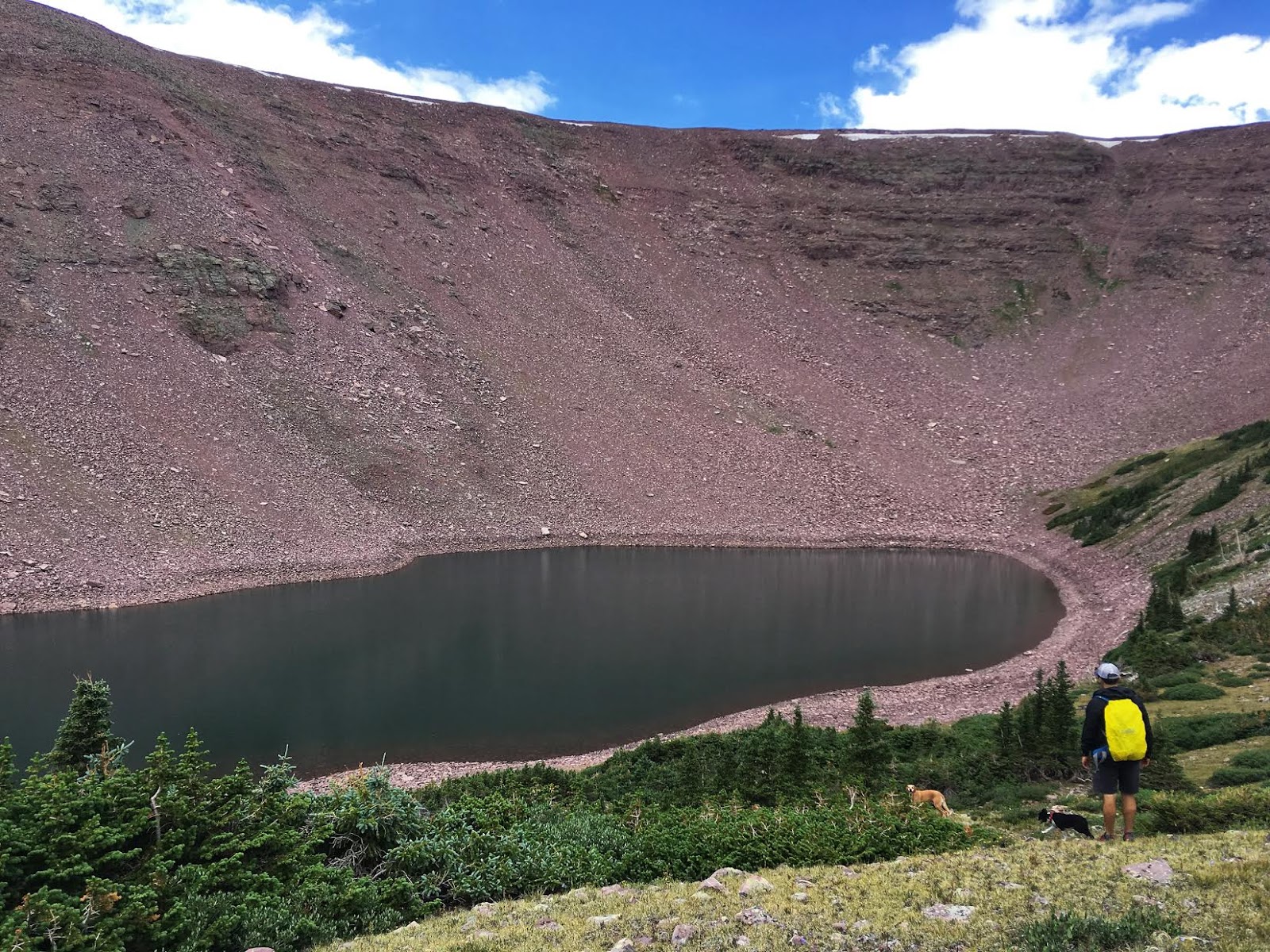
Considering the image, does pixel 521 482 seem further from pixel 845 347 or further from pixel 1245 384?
pixel 1245 384

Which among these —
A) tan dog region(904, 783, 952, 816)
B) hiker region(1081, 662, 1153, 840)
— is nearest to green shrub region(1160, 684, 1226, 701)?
tan dog region(904, 783, 952, 816)

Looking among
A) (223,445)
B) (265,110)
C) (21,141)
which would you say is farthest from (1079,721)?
(265,110)

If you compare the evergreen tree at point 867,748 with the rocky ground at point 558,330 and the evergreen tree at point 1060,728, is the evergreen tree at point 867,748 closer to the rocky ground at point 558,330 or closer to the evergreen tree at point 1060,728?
the evergreen tree at point 1060,728

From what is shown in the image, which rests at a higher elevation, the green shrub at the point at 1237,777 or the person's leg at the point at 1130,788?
the person's leg at the point at 1130,788

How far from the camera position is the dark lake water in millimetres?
21344

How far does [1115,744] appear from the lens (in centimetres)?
784

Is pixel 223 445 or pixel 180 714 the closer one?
pixel 180 714

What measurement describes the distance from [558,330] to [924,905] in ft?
182

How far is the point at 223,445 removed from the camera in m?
41.9

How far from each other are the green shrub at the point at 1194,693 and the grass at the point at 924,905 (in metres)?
10.6

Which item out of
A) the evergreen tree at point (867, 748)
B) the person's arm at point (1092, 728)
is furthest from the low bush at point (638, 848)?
the evergreen tree at point (867, 748)

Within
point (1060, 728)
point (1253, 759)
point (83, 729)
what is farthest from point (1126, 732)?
point (83, 729)

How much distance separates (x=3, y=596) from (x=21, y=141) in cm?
3104

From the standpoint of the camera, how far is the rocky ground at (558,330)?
39250mm
